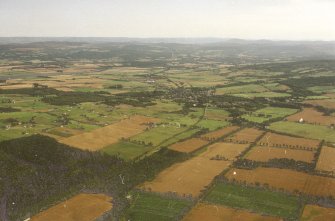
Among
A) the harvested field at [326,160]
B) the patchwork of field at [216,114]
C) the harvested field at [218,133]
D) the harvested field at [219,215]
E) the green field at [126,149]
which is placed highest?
the harvested field at [326,160]

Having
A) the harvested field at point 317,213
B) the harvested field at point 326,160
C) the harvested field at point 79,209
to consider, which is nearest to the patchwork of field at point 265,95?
the harvested field at point 326,160

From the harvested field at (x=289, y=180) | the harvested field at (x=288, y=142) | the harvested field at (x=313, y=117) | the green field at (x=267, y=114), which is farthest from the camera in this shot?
the green field at (x=267, y=114)

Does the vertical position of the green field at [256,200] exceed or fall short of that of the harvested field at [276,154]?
it falls short

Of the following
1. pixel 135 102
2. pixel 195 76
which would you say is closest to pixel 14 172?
pixel 135 102

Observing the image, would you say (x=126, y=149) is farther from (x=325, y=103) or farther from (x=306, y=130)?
(x=325, y=103)

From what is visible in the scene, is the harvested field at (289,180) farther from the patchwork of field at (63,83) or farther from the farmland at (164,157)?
the patchwork of field at (63,83)

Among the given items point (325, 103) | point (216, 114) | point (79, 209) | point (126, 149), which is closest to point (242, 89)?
point (325, 103)

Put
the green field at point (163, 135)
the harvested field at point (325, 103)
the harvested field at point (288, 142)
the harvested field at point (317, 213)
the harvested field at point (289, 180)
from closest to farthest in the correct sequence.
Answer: the harvested field at point (317, 213) < the harvested field at point (289, 180) < the harvested field at point (288, 142) < the green field at point (163, 135) < the harvested field at point (325, 103)
